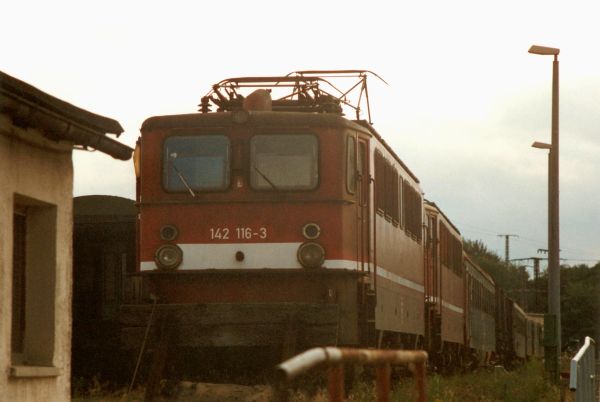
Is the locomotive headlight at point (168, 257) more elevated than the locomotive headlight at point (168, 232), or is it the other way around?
the locomotive headlight at point (168, 232)

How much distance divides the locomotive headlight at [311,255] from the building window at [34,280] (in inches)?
162

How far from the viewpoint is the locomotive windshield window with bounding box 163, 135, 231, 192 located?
1466 cm

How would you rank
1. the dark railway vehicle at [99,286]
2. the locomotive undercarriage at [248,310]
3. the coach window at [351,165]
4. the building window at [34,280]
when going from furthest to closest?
the dark railway vehicle at [99,286]
the coach window at [351,165]
the locomotive undercarriage at [248,310]
the building window at [34,280]

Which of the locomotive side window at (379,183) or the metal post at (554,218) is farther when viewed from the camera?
the metal post at (554,218)

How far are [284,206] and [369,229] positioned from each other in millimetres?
1317

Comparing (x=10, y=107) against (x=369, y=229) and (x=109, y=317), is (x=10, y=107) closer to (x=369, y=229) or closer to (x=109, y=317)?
(x=369, y=229)

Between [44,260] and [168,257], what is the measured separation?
3785 mm

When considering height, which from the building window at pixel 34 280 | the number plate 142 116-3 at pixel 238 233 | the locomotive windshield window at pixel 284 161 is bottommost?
the building window at pixel 34 280

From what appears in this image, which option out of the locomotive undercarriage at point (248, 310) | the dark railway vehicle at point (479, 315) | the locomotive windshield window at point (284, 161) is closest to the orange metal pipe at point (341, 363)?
the locomotive undercarriage at point (248, 310)

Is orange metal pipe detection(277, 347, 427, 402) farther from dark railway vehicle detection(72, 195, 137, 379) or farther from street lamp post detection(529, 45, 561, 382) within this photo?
street lamp post detection(529, 45, 561, 382)

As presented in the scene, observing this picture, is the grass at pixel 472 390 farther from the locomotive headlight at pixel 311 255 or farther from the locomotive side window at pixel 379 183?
the locomotive side window at pixel 379 183

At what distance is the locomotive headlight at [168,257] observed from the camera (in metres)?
14.3

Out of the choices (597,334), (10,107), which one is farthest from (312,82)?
(597,334)

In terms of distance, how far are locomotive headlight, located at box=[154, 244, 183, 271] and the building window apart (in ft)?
12.3
